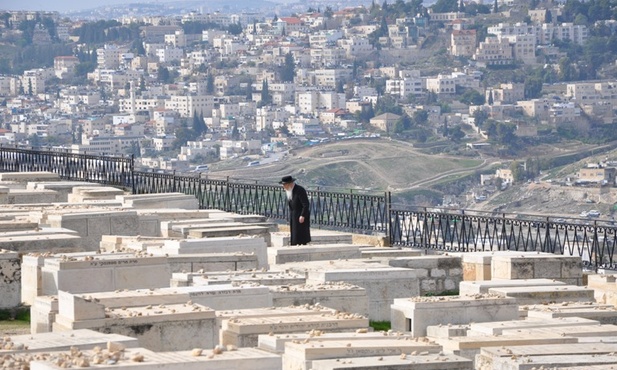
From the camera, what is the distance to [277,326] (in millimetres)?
7973

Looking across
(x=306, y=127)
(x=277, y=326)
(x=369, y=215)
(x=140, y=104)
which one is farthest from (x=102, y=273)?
(x=140, y=104)

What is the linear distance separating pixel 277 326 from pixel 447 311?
1372 millimetres

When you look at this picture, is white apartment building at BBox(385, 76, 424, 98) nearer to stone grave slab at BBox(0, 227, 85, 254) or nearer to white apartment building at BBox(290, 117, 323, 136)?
white apartment building at BBox(290, 117, 323, 136)

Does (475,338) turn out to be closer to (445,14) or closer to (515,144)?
(515,144)

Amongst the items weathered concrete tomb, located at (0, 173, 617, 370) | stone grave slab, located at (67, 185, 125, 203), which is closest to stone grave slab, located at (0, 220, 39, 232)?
weathered concrete tomb, located at (0, 173, 617, 370)

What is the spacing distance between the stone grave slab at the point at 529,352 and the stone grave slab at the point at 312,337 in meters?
0.48

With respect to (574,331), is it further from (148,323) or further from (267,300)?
(148,323)

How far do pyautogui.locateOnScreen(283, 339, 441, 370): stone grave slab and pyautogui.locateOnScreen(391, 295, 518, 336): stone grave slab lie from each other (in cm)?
149

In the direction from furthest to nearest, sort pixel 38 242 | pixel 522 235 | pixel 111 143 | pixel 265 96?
pixel 265 96 < pixel 111 143 < pixel 522 235 < pixel 38 242

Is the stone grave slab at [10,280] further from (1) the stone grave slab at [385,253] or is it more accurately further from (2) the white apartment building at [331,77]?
(2) the white apartment building at [331,77]

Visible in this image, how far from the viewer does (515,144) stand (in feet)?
452

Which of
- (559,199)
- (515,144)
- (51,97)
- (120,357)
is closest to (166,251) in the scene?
(120,357)

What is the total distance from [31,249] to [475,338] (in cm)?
376

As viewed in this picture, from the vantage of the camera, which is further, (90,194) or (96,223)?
(90,194)
